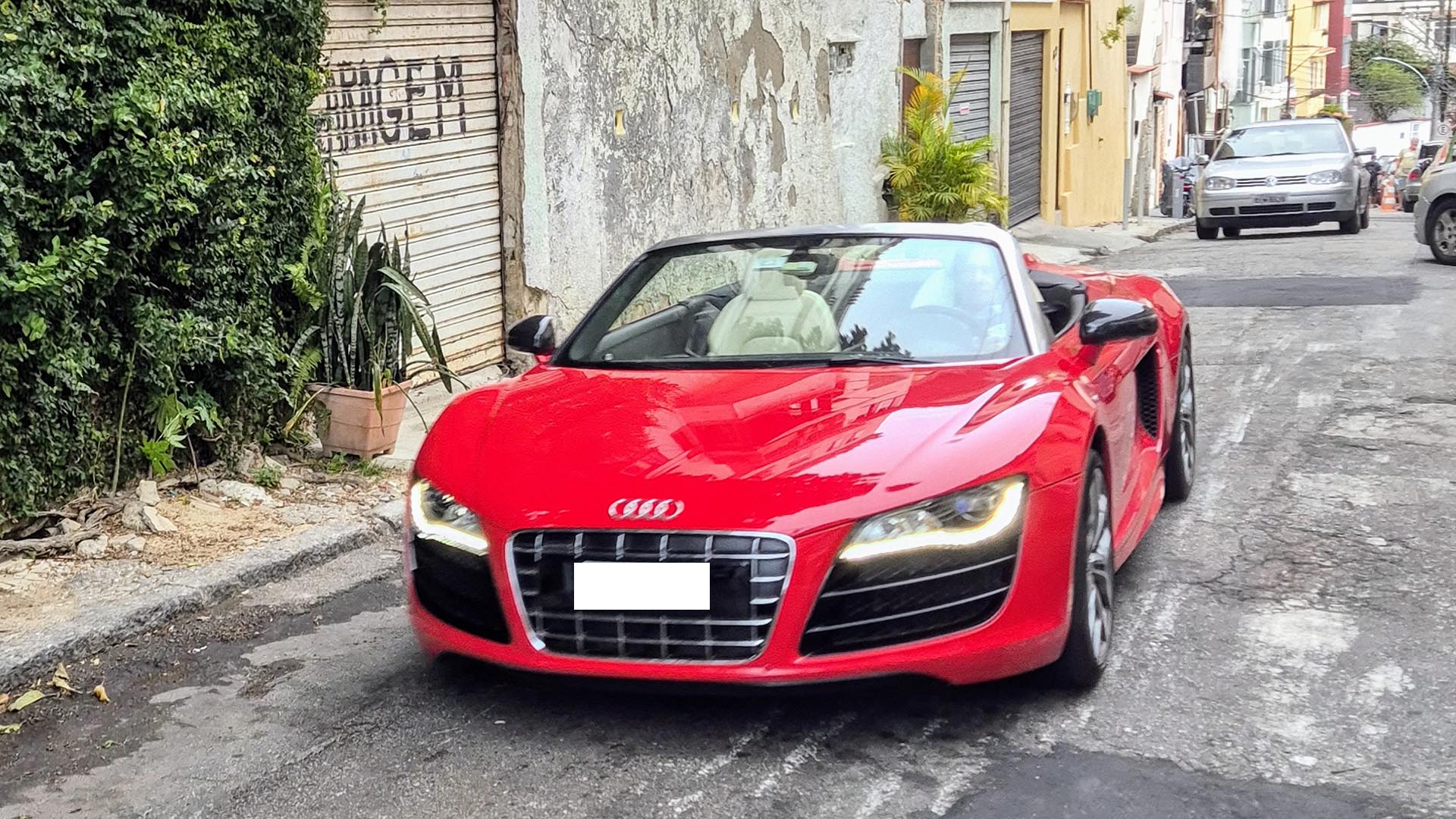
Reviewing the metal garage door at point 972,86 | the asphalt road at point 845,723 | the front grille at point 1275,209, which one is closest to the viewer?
the asphalt road at point 845,723

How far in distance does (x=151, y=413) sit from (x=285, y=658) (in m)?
2.00

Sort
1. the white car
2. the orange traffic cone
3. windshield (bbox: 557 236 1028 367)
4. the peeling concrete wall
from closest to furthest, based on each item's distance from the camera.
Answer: windshield (bbox: 557 236 1028 367)
the peeling concrete wall
the white car
the orange traffic cone

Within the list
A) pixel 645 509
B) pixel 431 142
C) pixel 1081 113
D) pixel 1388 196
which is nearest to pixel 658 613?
pixel 645 509

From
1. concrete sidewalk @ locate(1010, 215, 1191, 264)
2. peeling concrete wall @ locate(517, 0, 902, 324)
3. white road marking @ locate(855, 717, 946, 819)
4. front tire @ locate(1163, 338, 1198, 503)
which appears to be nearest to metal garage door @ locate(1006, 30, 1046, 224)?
concrete sidewalk @ locate(1010, 215, 1191, 264)

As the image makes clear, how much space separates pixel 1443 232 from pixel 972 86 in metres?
7.03

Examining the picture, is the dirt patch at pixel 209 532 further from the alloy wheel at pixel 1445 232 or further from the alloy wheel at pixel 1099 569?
the alloy wheel at pixel 1445 232

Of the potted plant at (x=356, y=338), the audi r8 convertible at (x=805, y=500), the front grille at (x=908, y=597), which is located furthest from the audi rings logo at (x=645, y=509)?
the potted plant at (x=356, y=338)

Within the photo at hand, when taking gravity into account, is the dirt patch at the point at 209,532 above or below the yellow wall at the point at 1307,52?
below

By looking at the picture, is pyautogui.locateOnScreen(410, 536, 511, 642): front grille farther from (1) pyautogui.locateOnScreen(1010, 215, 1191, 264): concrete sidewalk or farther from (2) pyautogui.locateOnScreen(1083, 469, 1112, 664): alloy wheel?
(1) pyautogui.locateOnScreen(1010, 215, 1191, 264): concrete sidewalk

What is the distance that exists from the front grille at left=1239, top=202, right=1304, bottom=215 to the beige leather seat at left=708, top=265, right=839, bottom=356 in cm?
1899

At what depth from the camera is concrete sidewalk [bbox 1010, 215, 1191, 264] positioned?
21953 millimetres

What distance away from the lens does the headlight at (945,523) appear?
153 inches

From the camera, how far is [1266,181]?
75.0 ft

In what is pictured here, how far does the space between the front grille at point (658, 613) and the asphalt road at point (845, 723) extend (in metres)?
0.16
